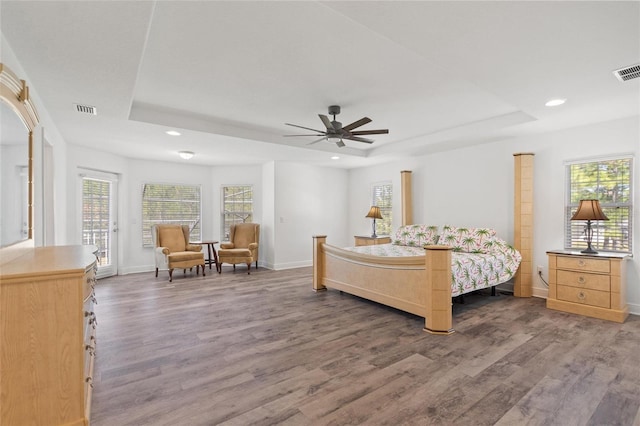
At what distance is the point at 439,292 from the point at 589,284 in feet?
6.59

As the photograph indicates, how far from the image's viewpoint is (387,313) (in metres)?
3.82

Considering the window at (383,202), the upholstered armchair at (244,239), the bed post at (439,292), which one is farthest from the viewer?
the window at (383,202)

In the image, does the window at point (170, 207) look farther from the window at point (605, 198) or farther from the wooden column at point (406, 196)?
the window at point (605, 198)

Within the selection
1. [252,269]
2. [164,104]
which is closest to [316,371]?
[164,104]

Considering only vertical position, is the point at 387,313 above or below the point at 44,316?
below

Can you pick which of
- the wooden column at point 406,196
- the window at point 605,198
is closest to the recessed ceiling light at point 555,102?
the window at point 605,198

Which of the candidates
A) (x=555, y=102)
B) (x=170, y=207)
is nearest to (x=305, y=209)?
(x=170, y=207)

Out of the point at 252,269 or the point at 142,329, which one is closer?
the point at 142,329

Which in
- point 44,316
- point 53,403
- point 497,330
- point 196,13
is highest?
point 196,13

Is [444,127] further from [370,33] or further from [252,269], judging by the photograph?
[252,269]

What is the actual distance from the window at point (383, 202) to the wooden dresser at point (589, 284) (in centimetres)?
331

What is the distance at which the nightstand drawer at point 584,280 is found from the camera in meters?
3.59

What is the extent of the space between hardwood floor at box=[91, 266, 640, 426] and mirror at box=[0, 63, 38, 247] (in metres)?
1.23

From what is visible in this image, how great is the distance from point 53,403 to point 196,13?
7.87 feet
